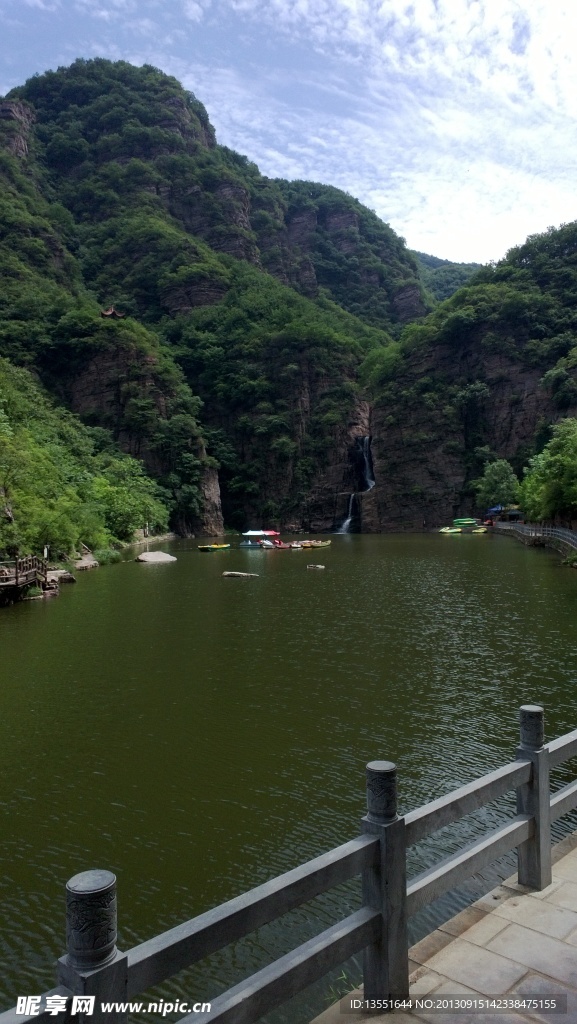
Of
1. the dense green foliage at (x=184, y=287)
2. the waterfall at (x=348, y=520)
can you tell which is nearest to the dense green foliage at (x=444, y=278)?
the dense green foliage at (x=184, y=287)

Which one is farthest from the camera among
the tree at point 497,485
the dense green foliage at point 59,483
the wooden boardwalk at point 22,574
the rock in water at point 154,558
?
the tree at point 497,485

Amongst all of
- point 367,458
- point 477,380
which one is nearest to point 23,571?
point 367,458

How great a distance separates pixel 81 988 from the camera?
91.4 inches

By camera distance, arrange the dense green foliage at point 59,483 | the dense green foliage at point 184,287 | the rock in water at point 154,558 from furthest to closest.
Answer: the dense green foliage at point 184,287 → the rock in water at point 154,558 → the dense green foliage at point 59,483

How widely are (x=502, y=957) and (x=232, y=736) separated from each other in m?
7.58

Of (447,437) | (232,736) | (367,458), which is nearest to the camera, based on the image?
(232,736)

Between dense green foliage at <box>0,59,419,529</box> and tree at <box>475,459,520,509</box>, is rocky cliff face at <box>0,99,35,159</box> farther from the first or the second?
tree at <box>475,459,520,509</box>

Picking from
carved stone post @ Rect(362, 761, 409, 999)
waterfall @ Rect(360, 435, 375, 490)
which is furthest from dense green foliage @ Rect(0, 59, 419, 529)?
carved stone post @ Rect(362, 761, 409, 999)

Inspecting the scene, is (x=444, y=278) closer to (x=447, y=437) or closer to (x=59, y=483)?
(x=447, y=437)

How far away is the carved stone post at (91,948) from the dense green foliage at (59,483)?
26.9 m

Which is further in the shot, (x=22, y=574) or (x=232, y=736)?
(x=22, y=574)

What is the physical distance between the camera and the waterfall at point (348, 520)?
8319 cm

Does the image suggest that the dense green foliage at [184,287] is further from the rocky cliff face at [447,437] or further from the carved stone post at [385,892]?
the carved stone post at [385,892]

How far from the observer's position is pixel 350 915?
3.78 metres
